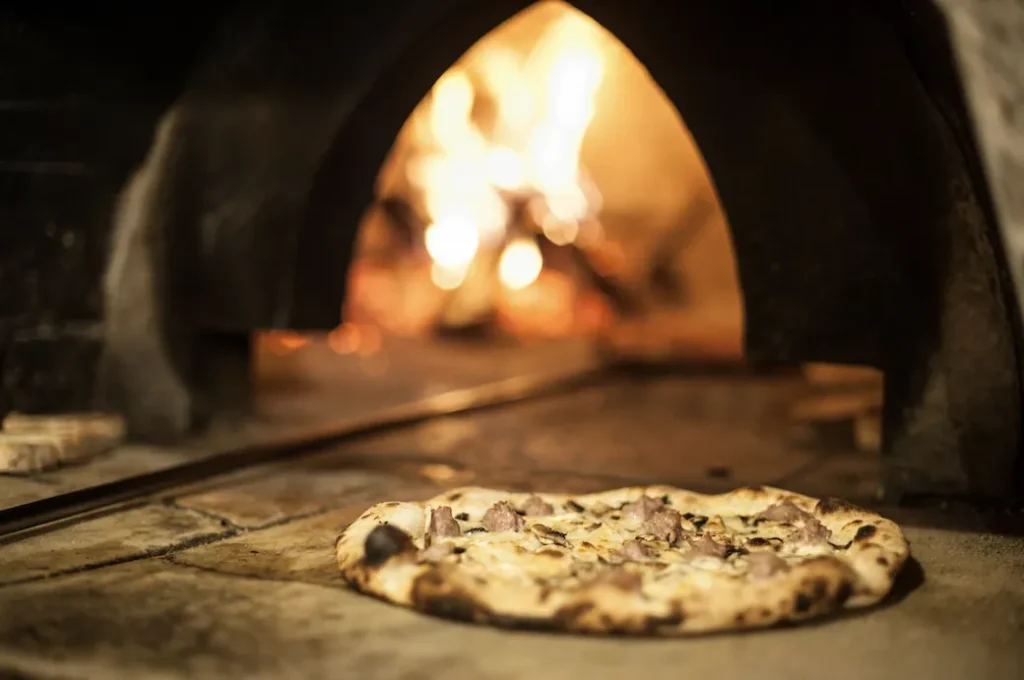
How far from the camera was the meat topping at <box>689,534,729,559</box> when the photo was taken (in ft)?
5.51

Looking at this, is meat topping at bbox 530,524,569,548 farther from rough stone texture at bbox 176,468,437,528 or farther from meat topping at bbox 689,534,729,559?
rough stone texture at bbox 176,468,437,528

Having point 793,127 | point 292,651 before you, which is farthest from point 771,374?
point 292,651

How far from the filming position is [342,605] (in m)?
1.58

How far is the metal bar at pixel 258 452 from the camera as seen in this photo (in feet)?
6.70

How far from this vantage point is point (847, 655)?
4.56ft

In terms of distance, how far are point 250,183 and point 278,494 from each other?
39.3 inches

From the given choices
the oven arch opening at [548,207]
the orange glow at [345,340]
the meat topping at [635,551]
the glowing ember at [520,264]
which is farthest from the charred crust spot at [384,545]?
the glowing ember at [520,264]

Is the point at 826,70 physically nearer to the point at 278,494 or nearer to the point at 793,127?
the point at 793,127

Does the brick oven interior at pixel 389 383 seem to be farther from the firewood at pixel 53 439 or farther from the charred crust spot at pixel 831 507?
the charred crust spot at pixel 831 507

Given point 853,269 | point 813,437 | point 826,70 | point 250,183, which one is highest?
point 826,70

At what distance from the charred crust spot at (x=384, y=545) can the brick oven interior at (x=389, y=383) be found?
0.08 m

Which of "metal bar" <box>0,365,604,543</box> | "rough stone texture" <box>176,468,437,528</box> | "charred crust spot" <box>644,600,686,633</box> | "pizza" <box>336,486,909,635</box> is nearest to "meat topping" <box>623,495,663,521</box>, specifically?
"pizza" <box>336,486,909,635</box>

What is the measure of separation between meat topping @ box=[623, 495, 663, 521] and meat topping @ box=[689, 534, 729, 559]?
20cm

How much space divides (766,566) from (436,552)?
0.52 metres
